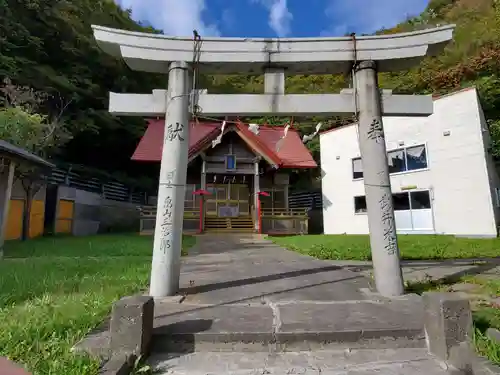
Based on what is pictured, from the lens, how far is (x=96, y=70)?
23.7m

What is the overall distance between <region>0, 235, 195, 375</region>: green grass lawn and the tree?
7495 millimetres

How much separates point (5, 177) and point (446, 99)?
17590 mm

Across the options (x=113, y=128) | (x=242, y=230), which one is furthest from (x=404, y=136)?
(x=113, y=128)

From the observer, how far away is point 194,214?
18703 millimetres

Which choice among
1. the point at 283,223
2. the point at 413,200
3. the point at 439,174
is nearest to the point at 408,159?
the point at 439,174

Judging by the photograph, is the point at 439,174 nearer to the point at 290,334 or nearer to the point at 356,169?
the point at 356,169

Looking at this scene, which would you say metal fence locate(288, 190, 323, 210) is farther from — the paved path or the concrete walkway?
the concrete walkway

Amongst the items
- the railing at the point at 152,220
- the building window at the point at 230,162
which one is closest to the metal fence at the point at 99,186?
the railing at the point at 152,220

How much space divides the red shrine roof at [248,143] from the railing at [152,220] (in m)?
3.22

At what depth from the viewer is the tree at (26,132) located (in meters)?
11.9

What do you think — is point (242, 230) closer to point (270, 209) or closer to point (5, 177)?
point (270, 209)

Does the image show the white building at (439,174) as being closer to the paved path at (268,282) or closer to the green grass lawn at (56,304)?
the paved path at (268,282)

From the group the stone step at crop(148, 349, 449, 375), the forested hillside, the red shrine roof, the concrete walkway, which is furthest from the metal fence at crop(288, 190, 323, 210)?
the stone step at crop(148, 349, 449, 375)

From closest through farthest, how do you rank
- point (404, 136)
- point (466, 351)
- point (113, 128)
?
1. point (466, 351)
2. point (404, 136)
3. point (113, 128)
